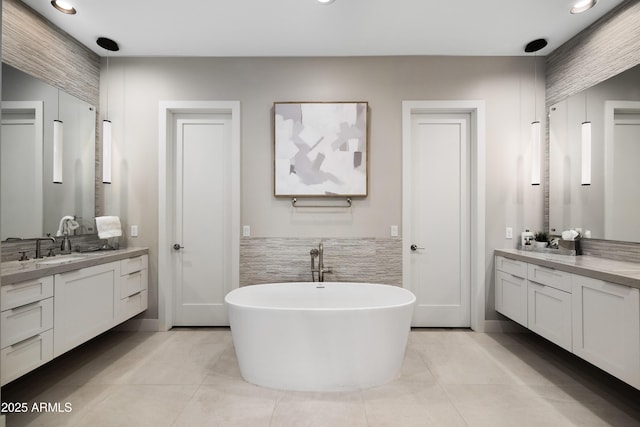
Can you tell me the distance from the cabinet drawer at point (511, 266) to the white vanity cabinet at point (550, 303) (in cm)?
8

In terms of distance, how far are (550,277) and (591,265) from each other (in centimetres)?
30

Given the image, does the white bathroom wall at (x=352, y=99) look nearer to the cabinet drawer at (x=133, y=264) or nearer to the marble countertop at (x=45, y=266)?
the cabinet drawer at (x=133, y=264)

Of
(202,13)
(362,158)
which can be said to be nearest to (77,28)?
(202,13)

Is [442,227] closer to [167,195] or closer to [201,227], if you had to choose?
[201,227]

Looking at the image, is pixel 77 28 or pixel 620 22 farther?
pixel 77 28

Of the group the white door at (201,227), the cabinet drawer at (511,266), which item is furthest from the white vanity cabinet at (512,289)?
the white door at (201,227)

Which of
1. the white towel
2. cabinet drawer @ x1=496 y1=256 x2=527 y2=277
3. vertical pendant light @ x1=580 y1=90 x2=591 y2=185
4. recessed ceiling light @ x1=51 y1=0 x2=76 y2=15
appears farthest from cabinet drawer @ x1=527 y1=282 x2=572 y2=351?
recessed ceiling light @ x1=51 y1=0 x2=76 y2=15

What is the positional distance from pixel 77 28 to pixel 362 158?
9.10ft

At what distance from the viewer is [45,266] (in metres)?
1.96

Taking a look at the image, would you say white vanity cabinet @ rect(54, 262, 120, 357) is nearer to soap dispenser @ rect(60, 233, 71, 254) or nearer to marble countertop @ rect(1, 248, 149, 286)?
marble countertop @ rect(1, 248, 149, 286)

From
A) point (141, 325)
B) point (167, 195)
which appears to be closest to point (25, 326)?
point (141, 325)

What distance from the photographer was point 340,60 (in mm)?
3133

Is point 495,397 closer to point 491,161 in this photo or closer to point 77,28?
point 491,161

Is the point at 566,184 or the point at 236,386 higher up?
the point at 566,184
